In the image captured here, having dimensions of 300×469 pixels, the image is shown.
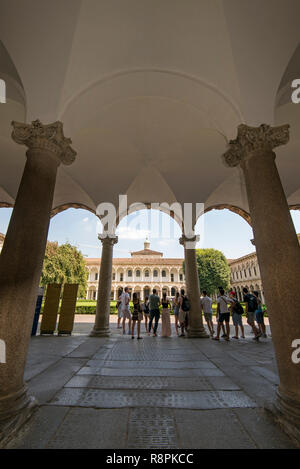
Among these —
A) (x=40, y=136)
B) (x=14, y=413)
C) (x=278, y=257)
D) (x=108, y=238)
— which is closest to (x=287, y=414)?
(x=278, y=257)

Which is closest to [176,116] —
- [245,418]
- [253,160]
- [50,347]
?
[253,160]

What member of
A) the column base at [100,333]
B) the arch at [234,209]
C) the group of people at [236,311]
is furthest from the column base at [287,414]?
the arch at [234,209]

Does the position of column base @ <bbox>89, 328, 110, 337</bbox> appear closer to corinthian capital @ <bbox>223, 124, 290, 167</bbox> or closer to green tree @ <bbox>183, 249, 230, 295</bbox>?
corinthian capital @ <bbox>223, 124, 290, 167</bbox>

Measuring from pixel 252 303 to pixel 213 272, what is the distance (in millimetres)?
26872

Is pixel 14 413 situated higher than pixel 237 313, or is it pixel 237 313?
pixel 237 313

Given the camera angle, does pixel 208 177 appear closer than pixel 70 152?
No

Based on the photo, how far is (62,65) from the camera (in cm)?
369

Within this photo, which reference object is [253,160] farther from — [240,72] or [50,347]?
[50,347]

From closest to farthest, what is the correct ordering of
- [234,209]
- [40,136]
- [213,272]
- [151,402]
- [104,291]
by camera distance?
[151,402] < [40,136] < [104,291] < [234,209] < [213,272]

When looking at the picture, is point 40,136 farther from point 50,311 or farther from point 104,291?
point 50,311

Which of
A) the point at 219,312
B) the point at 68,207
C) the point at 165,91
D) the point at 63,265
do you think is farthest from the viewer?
the point at 63,265

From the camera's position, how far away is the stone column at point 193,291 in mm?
6942

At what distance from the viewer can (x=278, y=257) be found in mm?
2436
